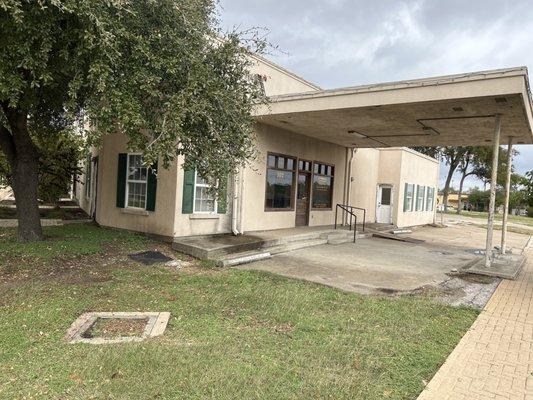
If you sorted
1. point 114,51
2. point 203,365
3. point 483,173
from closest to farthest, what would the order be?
point 203,365 < point 114,51 < point 483,173

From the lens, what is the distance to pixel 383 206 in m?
19.6

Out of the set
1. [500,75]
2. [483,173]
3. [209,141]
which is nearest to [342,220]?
[500,75]

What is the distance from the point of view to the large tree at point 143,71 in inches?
196

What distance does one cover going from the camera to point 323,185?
15547 millimetres

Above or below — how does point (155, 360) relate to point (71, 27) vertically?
below

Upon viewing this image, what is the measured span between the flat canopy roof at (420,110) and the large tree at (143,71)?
1.72m

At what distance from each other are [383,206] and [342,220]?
3766 millimetres

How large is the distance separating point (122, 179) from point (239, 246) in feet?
12.8

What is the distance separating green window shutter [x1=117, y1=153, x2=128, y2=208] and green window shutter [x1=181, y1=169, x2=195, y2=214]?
209 centimetres

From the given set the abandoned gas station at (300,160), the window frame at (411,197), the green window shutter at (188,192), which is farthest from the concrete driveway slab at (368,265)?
the window frame at (411,197)

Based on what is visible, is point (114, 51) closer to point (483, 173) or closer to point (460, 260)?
point (460, 260)

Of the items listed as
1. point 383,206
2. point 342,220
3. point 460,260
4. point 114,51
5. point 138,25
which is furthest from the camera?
point 383,206

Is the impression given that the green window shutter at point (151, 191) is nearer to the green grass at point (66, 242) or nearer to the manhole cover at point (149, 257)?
the green grass at point (66, 242)

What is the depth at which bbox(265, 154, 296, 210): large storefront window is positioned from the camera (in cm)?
1261
